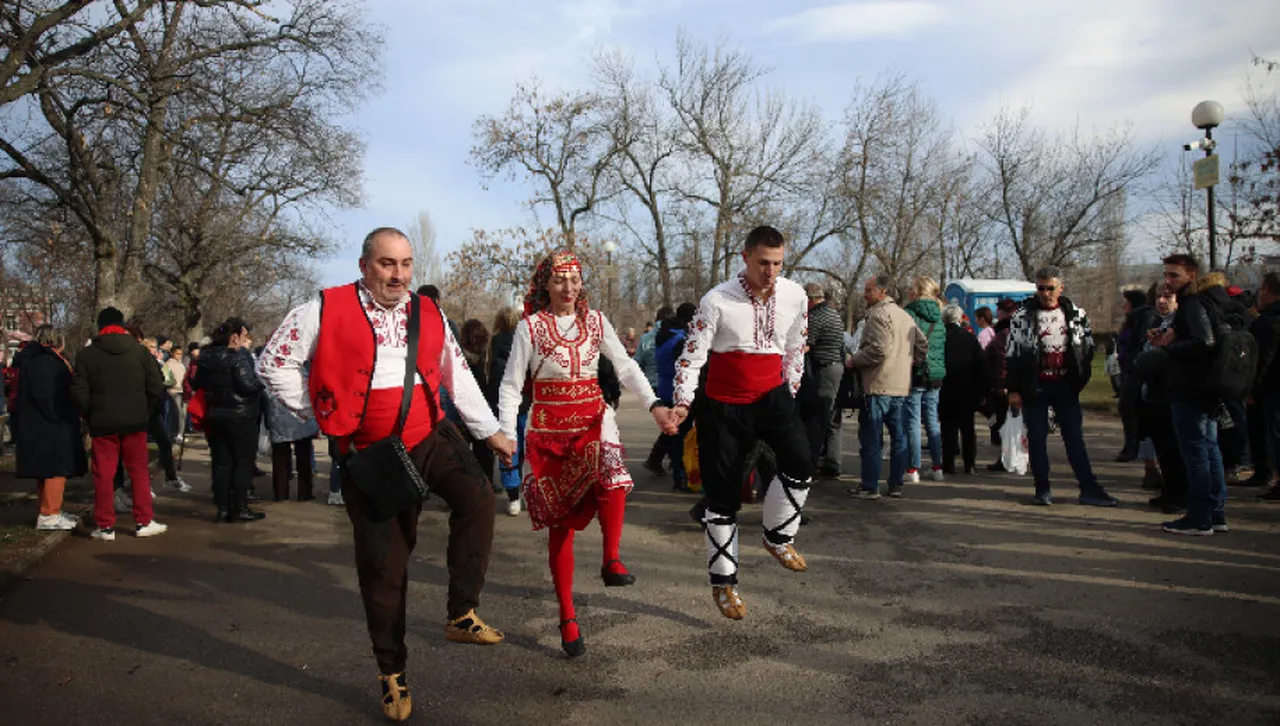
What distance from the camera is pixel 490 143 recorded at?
3462 cm

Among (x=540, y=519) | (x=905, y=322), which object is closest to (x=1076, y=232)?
(x=905, y=322)

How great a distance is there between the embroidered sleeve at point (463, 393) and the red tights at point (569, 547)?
706mm

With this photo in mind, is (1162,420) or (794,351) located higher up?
(794,351)

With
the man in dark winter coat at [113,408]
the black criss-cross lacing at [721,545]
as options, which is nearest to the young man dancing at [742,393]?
the black criss-cross lacing at [721,545]

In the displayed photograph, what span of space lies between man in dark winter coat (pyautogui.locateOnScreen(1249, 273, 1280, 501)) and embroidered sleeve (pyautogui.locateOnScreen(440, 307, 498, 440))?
6676 mm

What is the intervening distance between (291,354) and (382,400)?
455mm

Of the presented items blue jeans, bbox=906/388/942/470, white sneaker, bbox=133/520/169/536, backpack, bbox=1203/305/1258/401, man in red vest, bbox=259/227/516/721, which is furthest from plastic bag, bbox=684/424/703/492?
white sneaker, bbox=133/520/169/536

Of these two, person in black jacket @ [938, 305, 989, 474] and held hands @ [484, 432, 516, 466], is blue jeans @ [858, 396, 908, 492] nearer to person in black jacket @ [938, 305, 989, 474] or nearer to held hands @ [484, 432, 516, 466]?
person in black jacket @ [938, 305, 989, 474]

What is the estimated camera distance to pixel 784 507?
5.13m

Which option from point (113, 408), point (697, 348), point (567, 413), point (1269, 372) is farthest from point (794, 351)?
point (113, 408)

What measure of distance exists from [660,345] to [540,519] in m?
4.79

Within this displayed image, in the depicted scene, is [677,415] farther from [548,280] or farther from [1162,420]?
[1162,420]

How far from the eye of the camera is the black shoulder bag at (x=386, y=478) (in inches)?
144

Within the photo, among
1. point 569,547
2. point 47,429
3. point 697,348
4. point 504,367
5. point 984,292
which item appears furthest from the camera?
point 984,292
